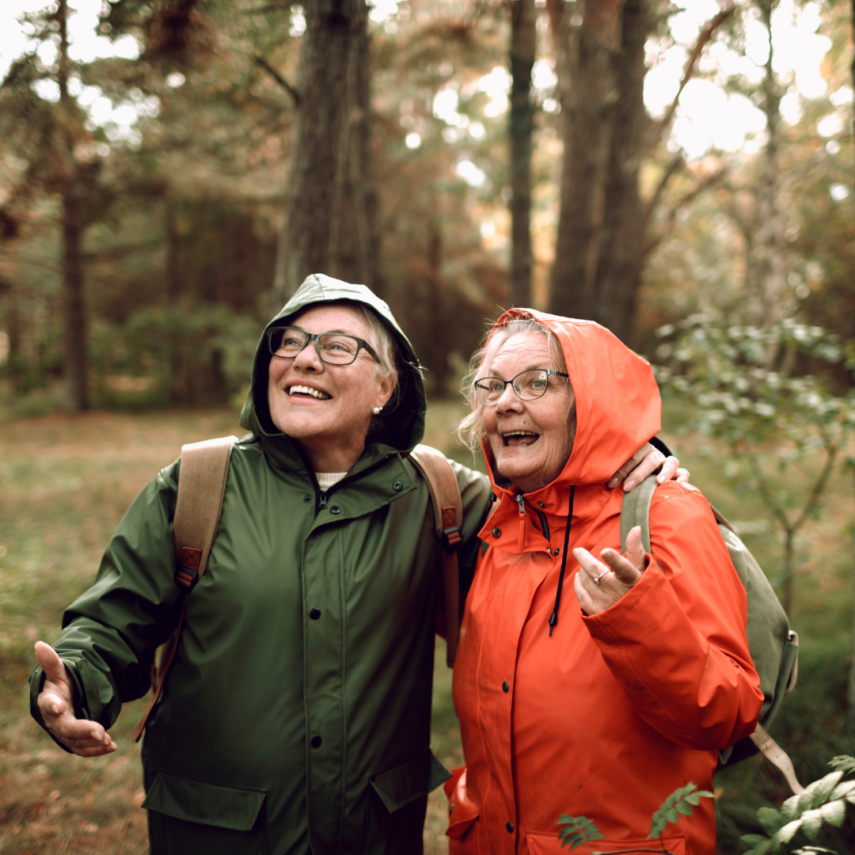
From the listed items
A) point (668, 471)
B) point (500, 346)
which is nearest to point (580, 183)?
point (500, 346)

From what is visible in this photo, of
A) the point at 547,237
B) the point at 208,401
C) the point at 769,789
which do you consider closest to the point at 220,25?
the point at 769,789

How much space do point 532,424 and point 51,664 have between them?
4.93 ft

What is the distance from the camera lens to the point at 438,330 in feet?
71.6

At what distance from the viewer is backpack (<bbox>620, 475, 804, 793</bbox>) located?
186 centimetres

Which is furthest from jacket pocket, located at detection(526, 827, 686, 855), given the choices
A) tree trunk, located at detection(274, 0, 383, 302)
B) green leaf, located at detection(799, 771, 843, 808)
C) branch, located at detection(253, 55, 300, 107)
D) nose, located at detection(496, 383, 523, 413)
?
branch, located at detection(253, 55, 300, 107)

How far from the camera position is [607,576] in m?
1.53

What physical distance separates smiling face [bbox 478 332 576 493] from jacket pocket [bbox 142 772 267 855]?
50.2 inches

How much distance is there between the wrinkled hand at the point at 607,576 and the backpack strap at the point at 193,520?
120cm

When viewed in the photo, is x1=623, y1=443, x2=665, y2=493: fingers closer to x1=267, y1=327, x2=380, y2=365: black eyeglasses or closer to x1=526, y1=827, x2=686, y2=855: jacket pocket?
x1=526, y1=827, x2=686, y2=855: jacket pocket

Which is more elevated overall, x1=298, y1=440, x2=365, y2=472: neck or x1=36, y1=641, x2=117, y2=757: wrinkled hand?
x1=298, y1=440, x2=365, y2=472: neck

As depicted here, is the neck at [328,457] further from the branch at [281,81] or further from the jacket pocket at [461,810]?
the branch at [281,81]

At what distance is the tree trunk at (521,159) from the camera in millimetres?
7431

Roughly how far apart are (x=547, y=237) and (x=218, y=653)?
2431 centimetres

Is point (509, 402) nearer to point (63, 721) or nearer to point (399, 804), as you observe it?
point (399, 804)
